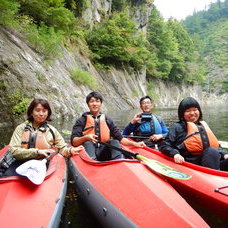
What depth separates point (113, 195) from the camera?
6.31 ft

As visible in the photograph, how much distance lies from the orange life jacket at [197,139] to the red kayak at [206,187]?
281 mm

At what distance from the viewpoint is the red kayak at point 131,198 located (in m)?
1.55

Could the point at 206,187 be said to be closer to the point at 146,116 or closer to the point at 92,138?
the point at 92,138

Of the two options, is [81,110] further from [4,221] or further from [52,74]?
[4,221]

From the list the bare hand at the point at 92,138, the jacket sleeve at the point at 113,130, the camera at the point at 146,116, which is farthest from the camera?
the camera at the point at 146,116

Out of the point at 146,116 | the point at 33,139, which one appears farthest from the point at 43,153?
the point at 146,116

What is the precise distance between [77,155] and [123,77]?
18.4 meters

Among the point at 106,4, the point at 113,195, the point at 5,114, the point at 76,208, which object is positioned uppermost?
the point at 106,4

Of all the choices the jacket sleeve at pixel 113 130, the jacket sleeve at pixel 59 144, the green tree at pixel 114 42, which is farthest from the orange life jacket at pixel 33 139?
the green tree at pixel 114 42

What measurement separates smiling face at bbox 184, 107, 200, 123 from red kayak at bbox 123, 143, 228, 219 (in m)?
0.65

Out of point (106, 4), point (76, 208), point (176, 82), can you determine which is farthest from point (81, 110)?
point (176, 82)

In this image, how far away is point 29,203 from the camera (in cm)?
174

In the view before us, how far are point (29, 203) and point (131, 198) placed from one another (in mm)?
791

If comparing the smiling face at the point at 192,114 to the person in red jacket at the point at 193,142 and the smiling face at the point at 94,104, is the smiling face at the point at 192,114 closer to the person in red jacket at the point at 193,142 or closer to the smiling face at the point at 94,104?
the person in red jacket at the point at 193,142
